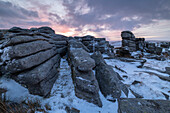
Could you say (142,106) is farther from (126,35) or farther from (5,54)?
(126,35)

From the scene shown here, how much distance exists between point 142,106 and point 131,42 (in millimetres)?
30262

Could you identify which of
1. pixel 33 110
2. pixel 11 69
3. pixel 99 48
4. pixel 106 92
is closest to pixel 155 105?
pixel 106 92

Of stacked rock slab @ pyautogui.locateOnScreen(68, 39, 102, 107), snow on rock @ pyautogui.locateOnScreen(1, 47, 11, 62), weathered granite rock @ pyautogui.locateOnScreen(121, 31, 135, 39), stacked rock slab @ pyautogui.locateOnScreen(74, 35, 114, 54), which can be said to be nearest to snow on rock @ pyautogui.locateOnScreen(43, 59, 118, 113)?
stacked rock slab @ pyautogui.locateOnScreen(68, 39, 102, 107)

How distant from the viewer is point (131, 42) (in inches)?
1089

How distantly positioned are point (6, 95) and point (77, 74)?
441 centimetres

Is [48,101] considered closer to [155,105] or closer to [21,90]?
[21,90]

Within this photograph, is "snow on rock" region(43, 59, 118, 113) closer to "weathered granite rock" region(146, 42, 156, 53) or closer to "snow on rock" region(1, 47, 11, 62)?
"snow on rock" region(1, 47, 11, 62)

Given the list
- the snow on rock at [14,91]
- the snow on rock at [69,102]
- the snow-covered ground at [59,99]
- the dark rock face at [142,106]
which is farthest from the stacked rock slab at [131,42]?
the snow on rock at [14,91]

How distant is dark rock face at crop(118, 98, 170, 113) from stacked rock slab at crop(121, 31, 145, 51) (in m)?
27.2

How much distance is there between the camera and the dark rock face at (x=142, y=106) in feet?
9.70

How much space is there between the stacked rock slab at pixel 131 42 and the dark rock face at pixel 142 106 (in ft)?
89.1

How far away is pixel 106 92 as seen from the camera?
16.4 ft

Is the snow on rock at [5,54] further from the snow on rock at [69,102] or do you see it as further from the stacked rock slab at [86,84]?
the stacked rock slab at [86,84]

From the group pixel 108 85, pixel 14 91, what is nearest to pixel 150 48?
pixel 108 85
